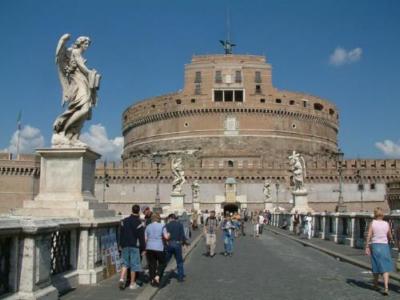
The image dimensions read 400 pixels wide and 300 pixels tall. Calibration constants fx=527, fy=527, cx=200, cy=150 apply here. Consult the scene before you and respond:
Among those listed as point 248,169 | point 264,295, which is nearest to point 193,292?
point 264,295

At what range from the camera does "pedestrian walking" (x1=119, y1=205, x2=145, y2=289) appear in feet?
25.4

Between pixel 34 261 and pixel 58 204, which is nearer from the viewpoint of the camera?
pixel 34 261

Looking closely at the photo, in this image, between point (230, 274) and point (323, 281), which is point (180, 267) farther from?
point (323, 281)

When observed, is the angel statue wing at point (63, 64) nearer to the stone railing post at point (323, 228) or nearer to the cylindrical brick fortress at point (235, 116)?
the stone railing post at point (323, 228)

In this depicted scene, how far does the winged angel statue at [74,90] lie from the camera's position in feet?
26.4

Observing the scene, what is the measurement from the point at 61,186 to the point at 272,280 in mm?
3849

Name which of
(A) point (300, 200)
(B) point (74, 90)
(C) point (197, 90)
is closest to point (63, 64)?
(B) point (74, 90)

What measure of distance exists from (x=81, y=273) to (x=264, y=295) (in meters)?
2.61

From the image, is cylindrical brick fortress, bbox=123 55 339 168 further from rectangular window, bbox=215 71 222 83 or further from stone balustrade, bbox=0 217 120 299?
stone balustrade, bbox=0 217 120 299

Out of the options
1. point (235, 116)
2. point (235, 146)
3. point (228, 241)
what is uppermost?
point (235, 116)

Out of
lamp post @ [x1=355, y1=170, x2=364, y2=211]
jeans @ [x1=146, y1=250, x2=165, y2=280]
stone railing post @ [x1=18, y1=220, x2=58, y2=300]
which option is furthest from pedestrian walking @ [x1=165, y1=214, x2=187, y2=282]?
lamp post @ [x1=355, y1=170, x2=364, y2=211]

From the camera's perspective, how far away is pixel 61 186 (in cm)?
786

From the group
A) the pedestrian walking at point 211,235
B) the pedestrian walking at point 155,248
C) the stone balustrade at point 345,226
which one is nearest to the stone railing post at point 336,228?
the stone balustrade at point 345,226

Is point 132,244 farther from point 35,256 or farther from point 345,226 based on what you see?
point 345,226
